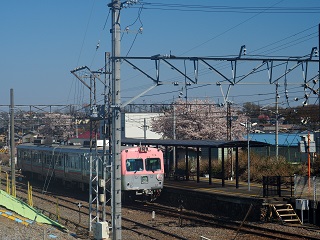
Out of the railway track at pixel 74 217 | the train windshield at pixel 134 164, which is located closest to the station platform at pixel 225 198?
the train windshield at pixel 134 164

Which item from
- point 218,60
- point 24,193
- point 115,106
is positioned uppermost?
point 218,60

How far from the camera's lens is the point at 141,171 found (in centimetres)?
2350

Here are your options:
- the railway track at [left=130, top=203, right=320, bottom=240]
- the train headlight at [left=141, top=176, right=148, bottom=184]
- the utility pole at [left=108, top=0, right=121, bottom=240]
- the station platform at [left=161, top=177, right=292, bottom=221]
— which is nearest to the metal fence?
the station platform at [left=161, top=177, right=292, bottom=221]

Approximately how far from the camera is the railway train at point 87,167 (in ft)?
76.3

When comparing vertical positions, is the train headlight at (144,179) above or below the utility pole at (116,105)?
below

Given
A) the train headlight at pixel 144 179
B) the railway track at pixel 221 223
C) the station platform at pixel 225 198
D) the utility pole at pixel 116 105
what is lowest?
the railway track at pixel 221 223

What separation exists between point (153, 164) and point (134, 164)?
0.95 m

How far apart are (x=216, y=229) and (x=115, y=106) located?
5443 millimetres

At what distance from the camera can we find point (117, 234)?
13820 mm

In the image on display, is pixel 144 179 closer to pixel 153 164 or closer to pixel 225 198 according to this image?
pixel 153 164

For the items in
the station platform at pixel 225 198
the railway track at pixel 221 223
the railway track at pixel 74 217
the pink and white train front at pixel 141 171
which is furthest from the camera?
the pink and white train front at pixel 141 171

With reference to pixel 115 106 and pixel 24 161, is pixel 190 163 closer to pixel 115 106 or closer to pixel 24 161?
pixel 24 161

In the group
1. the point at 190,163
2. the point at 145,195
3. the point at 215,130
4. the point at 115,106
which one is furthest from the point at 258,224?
the point at 215,130

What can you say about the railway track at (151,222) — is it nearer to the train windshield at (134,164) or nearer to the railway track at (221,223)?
the railway track at (221,223)
